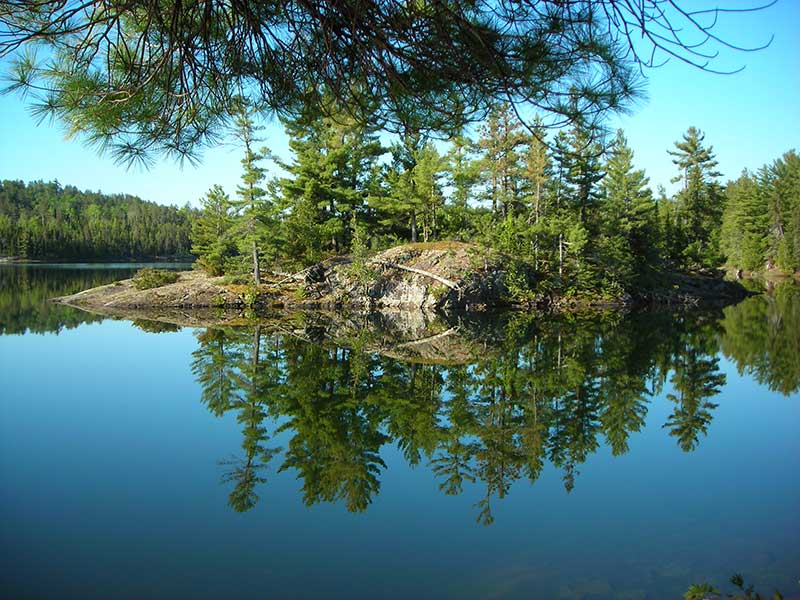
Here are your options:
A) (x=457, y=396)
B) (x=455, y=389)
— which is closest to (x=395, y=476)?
(x=457, y=396)

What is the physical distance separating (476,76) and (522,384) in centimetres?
695

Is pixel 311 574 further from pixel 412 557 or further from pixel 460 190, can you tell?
pixel 460 190

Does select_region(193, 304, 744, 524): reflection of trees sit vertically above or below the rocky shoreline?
below

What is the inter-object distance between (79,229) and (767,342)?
95.0m

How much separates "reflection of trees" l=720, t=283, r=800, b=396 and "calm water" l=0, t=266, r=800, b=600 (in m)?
0.17

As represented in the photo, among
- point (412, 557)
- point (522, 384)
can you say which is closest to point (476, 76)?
point (412, 557)

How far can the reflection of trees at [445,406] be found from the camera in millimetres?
6363

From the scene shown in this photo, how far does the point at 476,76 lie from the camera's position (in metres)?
4.80

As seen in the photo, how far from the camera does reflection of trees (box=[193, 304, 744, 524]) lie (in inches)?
251

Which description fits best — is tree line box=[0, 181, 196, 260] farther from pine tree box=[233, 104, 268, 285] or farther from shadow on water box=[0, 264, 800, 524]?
shadow on water box=[0, 264, 800, 524]

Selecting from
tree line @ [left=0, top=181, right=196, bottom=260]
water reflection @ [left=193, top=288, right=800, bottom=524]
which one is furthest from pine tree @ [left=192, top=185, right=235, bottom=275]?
tree line @ [left=0, top=181, right=196, bottom=260]

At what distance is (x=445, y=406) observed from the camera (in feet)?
29.3

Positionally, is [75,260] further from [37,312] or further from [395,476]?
[395,476]

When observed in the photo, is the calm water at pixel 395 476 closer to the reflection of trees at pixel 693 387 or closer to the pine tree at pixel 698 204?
the reflection of trees at pixel 693 387
